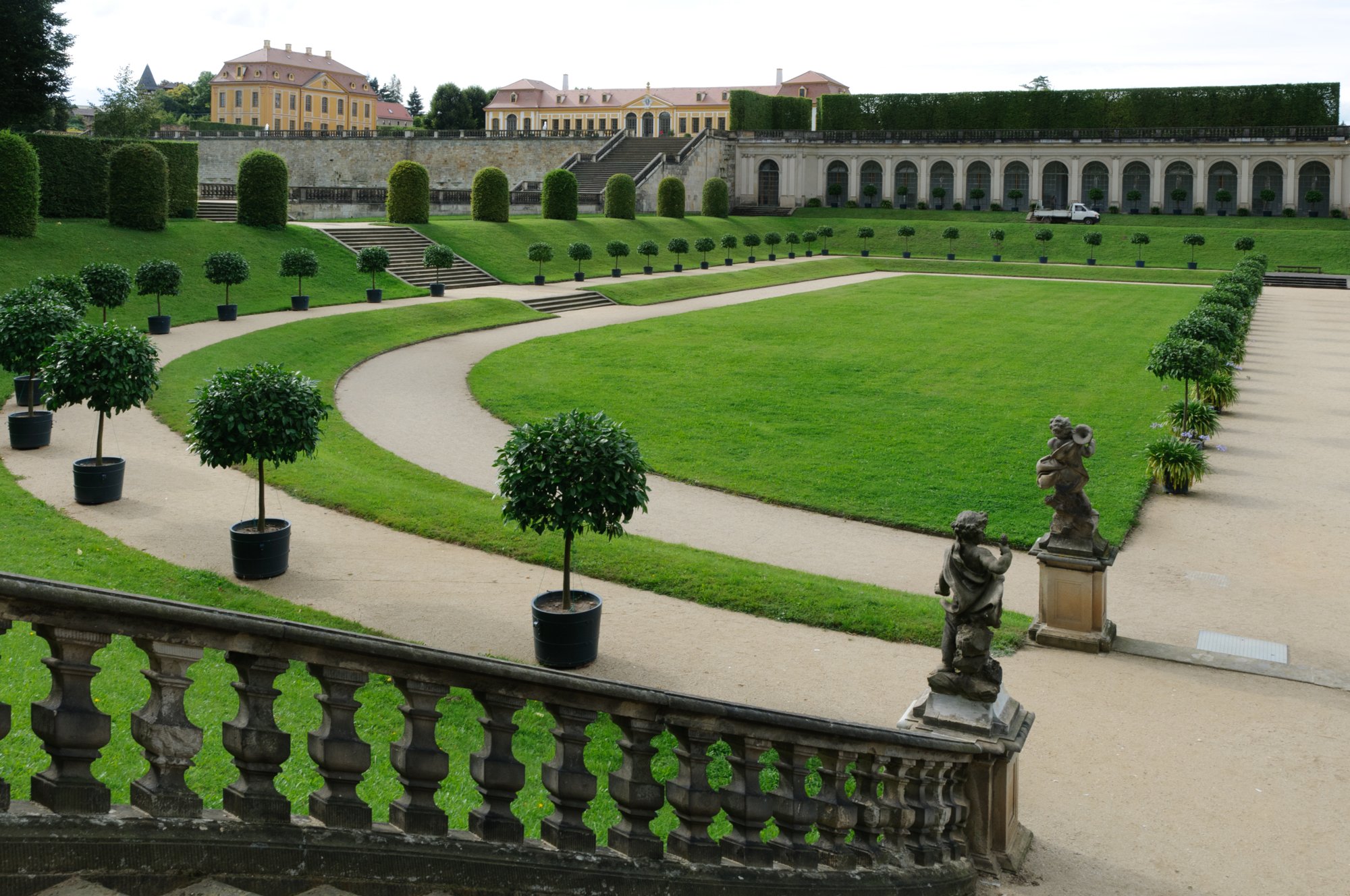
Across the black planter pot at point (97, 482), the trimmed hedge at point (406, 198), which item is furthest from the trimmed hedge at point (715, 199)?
the black planter pot at point (97, 482)

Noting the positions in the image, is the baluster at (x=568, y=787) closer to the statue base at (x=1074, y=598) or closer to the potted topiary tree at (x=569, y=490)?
the potted topiary tree at (x=569, y=490)

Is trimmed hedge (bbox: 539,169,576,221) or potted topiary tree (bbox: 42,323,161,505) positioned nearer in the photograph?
potted topiary tree (bbox: 42,323,161,505)

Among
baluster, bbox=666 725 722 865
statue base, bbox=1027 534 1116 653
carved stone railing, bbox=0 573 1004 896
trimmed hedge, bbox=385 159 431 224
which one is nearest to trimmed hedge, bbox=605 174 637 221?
trimmed hedge, bbox=385 159 431 224

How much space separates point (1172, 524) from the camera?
14.8 metres

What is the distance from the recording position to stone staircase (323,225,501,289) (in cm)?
3934

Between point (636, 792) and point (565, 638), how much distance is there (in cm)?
513

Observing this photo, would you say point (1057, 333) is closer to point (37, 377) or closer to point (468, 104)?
point (37, 377)

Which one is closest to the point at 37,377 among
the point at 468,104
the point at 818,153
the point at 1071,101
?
the point at 818,153

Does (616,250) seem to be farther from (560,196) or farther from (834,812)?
(834,812)

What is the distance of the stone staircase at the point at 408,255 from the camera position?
129 ft

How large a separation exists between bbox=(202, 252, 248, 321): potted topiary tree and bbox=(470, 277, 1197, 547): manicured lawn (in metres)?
7.71

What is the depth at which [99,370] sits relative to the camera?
1310 cm

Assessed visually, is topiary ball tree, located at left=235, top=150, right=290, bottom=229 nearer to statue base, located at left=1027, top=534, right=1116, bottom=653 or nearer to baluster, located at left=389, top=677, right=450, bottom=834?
statue base, located at left=1027, top=534, right=1116, bottom=653

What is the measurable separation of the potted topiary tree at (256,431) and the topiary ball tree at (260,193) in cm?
3004
